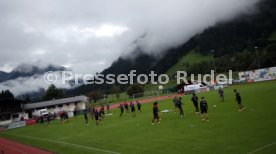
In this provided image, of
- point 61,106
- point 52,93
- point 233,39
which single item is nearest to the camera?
point 61,106

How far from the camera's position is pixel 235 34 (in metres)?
172

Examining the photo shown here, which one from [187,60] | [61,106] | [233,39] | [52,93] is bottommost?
[61,106]

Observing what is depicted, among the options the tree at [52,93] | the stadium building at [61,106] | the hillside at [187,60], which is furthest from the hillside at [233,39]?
the stadium building at [61,106]

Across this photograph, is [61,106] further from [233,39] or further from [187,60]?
[233,39]

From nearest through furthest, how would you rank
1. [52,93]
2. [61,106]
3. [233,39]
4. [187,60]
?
[61,106]
[52,93]
[233,39]
[187,60]

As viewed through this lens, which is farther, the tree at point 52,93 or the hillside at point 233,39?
the hillside at point 233,39

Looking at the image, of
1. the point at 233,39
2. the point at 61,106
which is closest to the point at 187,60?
the point at 233,39

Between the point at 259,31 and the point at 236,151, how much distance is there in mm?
165095

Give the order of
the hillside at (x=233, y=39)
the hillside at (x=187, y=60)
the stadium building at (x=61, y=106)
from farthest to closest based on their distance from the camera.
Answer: the hillside at (x=187, y=60) → the hillside at (x=233, y=39) → the stadium building at (x=61, y=106)

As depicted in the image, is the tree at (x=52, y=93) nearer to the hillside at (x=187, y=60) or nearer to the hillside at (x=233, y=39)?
the hillside at (x=233, y=39)

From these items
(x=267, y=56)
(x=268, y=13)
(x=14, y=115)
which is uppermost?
(x=268, y=13)

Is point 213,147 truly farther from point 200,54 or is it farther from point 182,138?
point 200,54

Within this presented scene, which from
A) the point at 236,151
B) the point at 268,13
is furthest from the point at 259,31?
the point at 236,151

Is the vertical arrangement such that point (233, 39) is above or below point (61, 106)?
above
